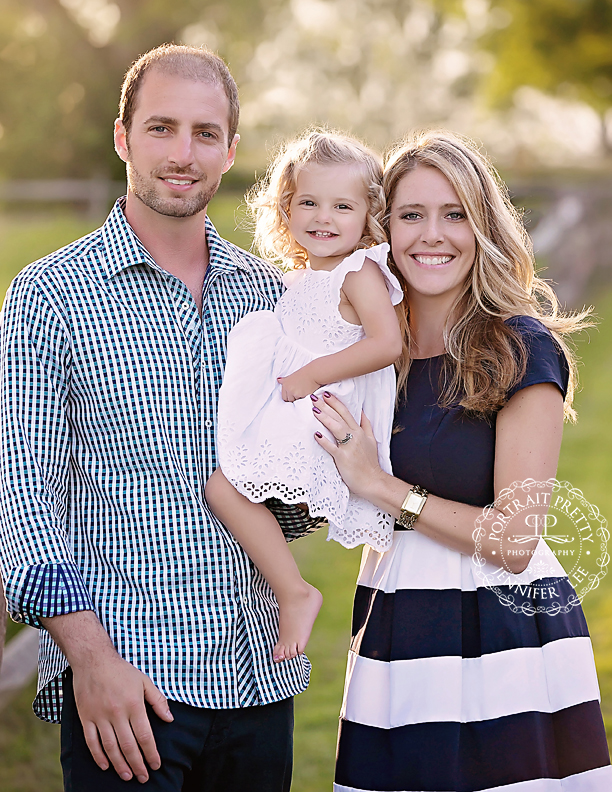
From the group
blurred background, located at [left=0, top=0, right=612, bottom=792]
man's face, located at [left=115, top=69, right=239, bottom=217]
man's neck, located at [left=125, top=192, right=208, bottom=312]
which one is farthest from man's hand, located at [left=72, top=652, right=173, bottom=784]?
blurred background, located at [left=0, top=0, right=612, bottom=792]

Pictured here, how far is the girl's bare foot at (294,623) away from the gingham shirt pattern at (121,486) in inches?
1.4

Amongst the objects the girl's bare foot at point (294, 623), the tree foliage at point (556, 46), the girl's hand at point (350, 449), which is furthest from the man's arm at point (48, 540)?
the tree foliage at point (556, 46)

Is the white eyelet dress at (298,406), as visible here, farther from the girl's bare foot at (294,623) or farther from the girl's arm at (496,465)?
the girl's bare foot at (294,623)

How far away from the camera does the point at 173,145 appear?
208cm

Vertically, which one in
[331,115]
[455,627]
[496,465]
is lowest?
[455,627]

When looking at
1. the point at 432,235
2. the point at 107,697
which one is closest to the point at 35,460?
the point at 107,697

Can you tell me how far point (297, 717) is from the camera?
440cm

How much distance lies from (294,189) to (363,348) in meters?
0.54

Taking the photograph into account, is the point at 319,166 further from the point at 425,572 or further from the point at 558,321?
the point at 425,572

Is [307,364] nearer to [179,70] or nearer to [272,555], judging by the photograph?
[272,555]

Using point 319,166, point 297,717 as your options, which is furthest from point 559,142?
point 319,166

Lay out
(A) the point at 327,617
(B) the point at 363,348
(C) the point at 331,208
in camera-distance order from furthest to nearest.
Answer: (A) the point at 327,617
(C) the point at 331,208
(B) the point at 363,348

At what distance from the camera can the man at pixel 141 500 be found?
1863mm

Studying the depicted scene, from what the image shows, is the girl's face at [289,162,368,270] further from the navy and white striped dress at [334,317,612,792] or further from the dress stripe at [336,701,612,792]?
the dress stripe at [336,701,612,792]
